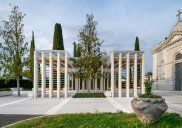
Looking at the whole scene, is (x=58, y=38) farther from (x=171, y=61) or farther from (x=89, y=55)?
(x=171, y=61)

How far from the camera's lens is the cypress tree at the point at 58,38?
25.5 metres

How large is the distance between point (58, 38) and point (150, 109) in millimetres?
23133

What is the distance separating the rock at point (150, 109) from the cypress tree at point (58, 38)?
2199 centimetres

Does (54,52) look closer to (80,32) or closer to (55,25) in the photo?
(80,32)

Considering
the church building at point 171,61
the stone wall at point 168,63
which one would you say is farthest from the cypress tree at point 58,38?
the stone wall at point 168,63

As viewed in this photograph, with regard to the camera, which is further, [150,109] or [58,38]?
[58,38]

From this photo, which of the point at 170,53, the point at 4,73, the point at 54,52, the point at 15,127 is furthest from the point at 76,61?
the point at 170,53

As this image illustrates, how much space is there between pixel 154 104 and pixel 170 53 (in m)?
22.9

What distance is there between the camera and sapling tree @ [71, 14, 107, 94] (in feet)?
46.1

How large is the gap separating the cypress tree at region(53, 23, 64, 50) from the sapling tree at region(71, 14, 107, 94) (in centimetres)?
1131

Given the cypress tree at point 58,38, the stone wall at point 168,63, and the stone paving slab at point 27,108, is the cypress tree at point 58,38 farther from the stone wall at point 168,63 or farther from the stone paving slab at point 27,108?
the stone wall at point 168,63

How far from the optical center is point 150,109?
483cm

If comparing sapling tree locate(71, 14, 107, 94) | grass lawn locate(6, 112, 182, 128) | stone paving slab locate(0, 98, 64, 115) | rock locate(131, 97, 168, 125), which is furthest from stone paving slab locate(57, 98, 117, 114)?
sapling tree locate(71, 14, 107, 94)

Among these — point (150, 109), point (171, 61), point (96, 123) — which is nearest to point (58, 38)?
point (171, 61)
